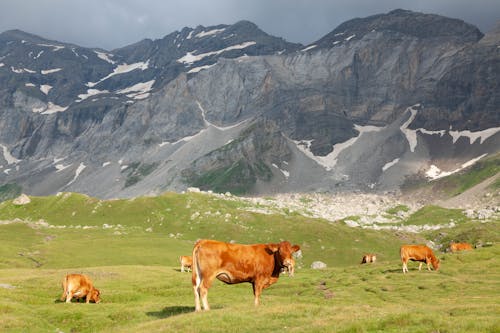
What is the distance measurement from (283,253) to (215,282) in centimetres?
3472

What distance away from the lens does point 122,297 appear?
4203 cm

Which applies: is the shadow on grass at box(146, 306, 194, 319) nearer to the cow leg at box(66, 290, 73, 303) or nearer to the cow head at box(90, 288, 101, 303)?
the cow head at box(90, 288, 101, 303)

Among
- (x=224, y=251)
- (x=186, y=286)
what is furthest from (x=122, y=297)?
(x=224, y=251)

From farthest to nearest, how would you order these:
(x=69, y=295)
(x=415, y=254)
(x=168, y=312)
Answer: (x=415, y=254) < (x=69, y=295) < (x=168, y=312)

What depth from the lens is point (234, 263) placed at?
87.2ft

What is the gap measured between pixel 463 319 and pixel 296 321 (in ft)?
27.0

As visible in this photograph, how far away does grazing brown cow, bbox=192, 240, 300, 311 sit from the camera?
26.2 m

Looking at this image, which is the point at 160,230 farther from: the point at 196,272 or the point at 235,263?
the point at 235,263

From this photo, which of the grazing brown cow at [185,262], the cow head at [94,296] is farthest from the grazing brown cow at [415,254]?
the cow head at [94,296]

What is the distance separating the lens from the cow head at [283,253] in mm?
26750

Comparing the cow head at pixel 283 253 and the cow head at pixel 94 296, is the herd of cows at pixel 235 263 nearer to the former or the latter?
the cow head at pixel 283 253

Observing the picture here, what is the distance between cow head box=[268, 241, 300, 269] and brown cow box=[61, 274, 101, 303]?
18.8 metres

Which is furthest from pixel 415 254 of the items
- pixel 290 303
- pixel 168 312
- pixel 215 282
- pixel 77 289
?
pixel 77 289

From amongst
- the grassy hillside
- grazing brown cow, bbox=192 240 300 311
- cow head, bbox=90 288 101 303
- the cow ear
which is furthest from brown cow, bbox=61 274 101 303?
the grassy hillside
